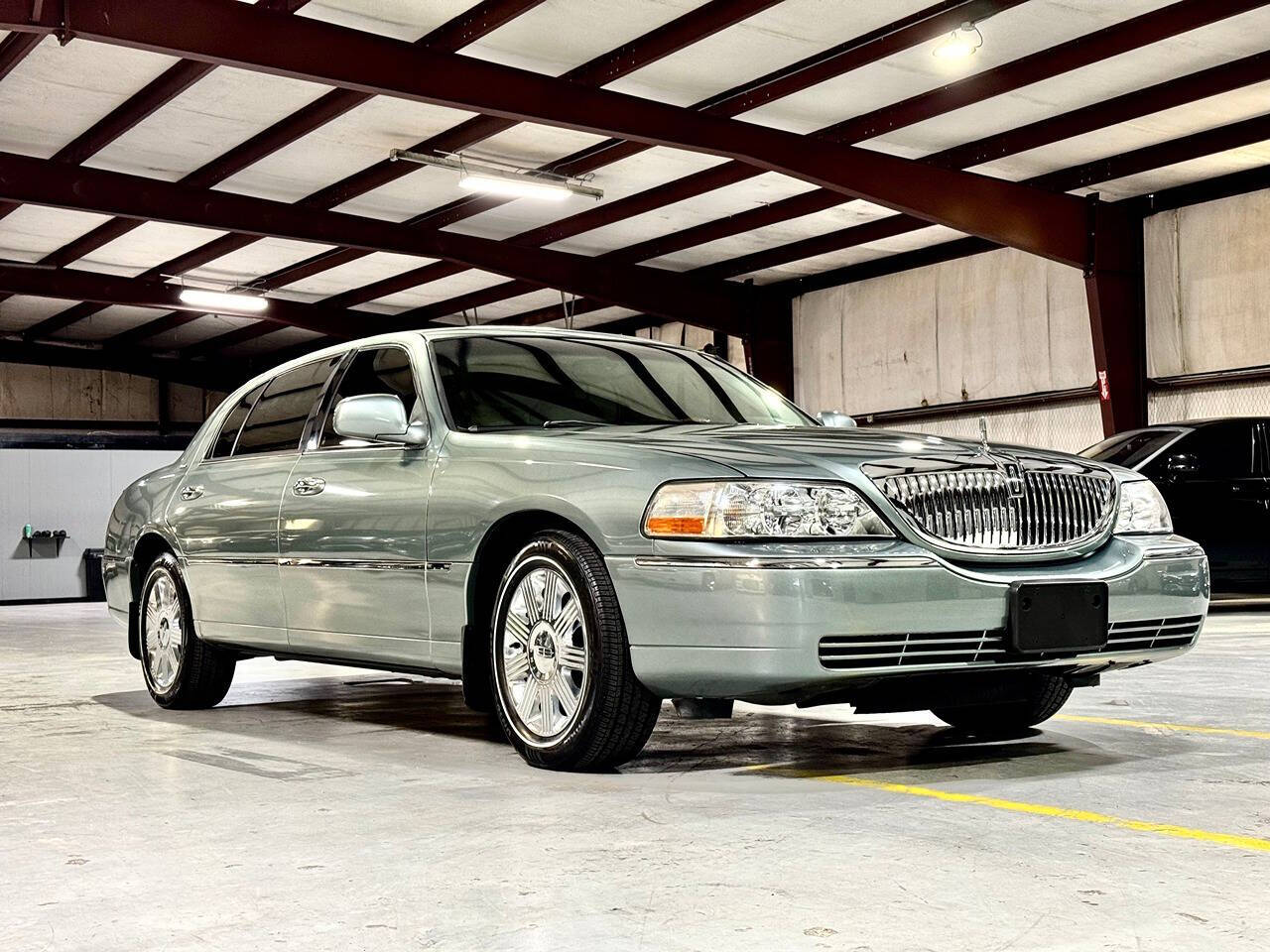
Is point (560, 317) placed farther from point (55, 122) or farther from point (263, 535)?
point (263, 535)

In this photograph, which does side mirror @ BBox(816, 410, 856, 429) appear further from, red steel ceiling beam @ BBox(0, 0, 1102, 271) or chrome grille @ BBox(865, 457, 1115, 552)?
red steel ceiling beam @ BBox(0, 0, 1102, 271)

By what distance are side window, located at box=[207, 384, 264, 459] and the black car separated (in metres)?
7.57

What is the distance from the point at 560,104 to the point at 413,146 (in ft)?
11.3

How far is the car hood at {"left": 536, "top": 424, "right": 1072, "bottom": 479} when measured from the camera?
4145 mm

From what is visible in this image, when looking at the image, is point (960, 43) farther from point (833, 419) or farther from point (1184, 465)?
point (833, 419)

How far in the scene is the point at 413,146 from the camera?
653 inches

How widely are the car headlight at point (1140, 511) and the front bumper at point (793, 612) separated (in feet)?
1.33

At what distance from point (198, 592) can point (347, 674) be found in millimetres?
2138

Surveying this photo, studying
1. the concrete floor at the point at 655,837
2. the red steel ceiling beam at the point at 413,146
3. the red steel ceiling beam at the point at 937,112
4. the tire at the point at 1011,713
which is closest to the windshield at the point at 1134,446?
the red steel ceiling beam at the point at 937,112

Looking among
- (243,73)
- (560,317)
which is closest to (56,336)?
(560,317)

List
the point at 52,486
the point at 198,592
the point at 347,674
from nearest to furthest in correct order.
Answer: the point at 198,592 → the point at 347,674 → the point at 52,486

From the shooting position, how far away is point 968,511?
4258mm

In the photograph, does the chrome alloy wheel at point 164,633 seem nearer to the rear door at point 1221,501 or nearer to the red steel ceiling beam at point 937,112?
the rear door at point 1221,501

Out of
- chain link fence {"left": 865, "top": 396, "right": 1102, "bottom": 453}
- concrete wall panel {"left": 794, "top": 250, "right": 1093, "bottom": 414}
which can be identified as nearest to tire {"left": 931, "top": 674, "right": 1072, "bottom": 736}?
chain link fence {"left": 865, "top": 396, "right": 1102, "bottom": 453}
